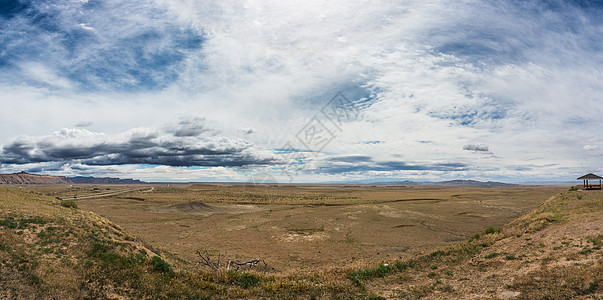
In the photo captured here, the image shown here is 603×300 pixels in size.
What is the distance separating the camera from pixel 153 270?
1185cm

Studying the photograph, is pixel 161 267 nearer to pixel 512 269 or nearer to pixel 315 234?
pixel 512 269

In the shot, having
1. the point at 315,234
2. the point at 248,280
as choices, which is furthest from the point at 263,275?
the point at 315,234

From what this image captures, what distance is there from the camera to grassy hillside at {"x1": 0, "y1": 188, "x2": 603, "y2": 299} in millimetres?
9500

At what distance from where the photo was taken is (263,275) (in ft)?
41.7

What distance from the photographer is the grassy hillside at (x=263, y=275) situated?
9.50 meters

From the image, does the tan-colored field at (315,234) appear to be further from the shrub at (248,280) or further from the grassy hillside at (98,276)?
the grassy hillside at (98,276)

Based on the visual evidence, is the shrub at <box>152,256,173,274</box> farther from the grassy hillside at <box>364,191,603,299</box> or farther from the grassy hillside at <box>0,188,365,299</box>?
the grassy hillside at <box>364,191,603,299</box>

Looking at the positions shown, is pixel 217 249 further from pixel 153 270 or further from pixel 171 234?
pixel 153 270

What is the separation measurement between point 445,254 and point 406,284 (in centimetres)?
598

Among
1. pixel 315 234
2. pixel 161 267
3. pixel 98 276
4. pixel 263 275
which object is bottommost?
pixel 315 234

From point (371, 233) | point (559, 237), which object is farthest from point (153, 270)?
point (371, 233)

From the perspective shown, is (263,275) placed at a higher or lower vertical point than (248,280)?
lower

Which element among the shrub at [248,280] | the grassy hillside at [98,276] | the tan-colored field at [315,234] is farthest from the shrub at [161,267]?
the tan-colored field at [315,234]

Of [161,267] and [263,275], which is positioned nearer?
[161,267]
